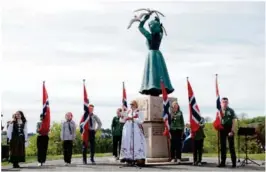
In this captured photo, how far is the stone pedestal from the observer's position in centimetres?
1419

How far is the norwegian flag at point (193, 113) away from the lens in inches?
505

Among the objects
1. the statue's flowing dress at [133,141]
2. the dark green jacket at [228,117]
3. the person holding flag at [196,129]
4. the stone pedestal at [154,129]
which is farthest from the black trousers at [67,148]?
the dark green jacket at [228,117]

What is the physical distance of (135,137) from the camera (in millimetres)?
12156

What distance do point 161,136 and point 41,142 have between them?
3862 mm

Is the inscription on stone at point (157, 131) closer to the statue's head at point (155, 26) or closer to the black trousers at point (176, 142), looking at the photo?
the black trousers at point (176, 142)

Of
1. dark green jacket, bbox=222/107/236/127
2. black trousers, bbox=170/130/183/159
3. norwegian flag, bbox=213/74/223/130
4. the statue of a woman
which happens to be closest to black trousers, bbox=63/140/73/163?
black trousers, bbox=170/130/183/159

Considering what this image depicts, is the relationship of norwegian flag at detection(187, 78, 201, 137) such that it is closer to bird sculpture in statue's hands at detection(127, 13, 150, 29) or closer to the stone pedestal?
the stone pedestal

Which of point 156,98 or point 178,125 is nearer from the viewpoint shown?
point 178,125

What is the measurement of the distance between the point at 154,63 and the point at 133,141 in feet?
13.0

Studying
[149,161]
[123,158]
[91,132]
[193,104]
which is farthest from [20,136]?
[193,104]

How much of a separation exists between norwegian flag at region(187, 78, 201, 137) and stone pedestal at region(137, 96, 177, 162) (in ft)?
5.47

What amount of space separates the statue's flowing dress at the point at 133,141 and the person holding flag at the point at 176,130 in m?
1.59

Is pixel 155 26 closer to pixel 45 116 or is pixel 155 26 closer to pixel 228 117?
pixel 228 117

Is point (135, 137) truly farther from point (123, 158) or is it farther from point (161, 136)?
point (161, 136)
